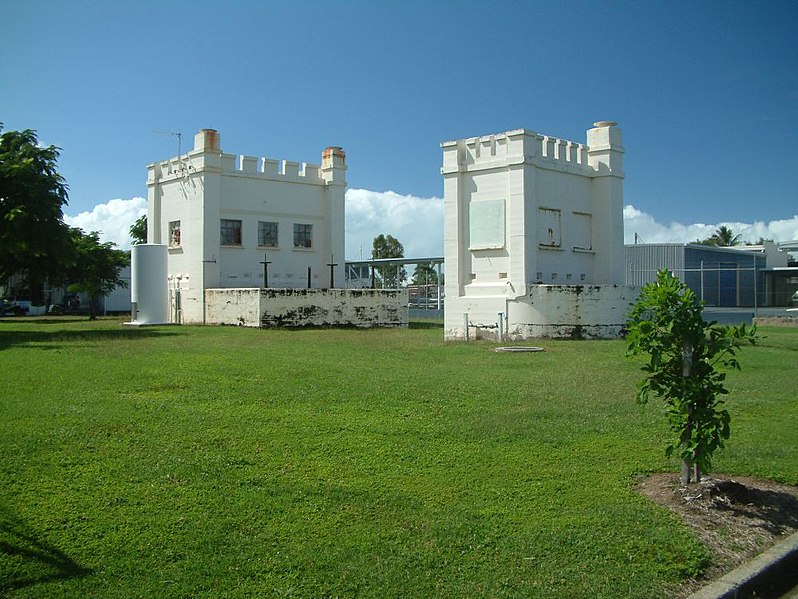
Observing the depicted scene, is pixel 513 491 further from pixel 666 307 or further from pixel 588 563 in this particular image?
pixel 666 307

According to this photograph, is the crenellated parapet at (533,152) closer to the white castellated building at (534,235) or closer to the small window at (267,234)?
the white castellated building at (534,235)

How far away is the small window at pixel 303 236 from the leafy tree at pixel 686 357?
28.3 meters

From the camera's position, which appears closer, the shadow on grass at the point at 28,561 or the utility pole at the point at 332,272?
the shadow on grass at the point at 28,561

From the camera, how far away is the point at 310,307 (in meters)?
27.4

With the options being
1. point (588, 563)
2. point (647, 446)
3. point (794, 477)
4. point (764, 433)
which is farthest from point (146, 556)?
point (764, 433)

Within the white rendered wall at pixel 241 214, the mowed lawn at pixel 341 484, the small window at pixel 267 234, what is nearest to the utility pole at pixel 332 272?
the white rendered wall at pixel 241 214

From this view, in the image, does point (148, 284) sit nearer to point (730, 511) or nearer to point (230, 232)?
point (230, 232)

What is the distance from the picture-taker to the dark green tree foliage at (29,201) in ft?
64.3

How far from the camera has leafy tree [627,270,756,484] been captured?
231 inches

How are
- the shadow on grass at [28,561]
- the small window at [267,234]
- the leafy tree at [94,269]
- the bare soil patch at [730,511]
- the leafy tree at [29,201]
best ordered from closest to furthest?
the shadow on grass at [28,561] → the bare soil patch at [730,511] → the leafy tree at [29,201] → the small window at [267,234] → the leafy tree at [94,269]

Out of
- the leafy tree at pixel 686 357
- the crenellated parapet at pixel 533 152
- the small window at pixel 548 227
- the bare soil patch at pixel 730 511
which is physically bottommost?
Result: the bare soil patch at pixel 730 511

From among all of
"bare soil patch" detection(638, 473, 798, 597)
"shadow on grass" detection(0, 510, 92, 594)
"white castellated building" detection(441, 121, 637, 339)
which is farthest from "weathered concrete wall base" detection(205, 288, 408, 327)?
"shadow on grass" detection(0, 510, 92, 594)

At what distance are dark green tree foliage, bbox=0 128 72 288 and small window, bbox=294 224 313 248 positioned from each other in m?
13.1

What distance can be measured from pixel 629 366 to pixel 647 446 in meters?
6.60
